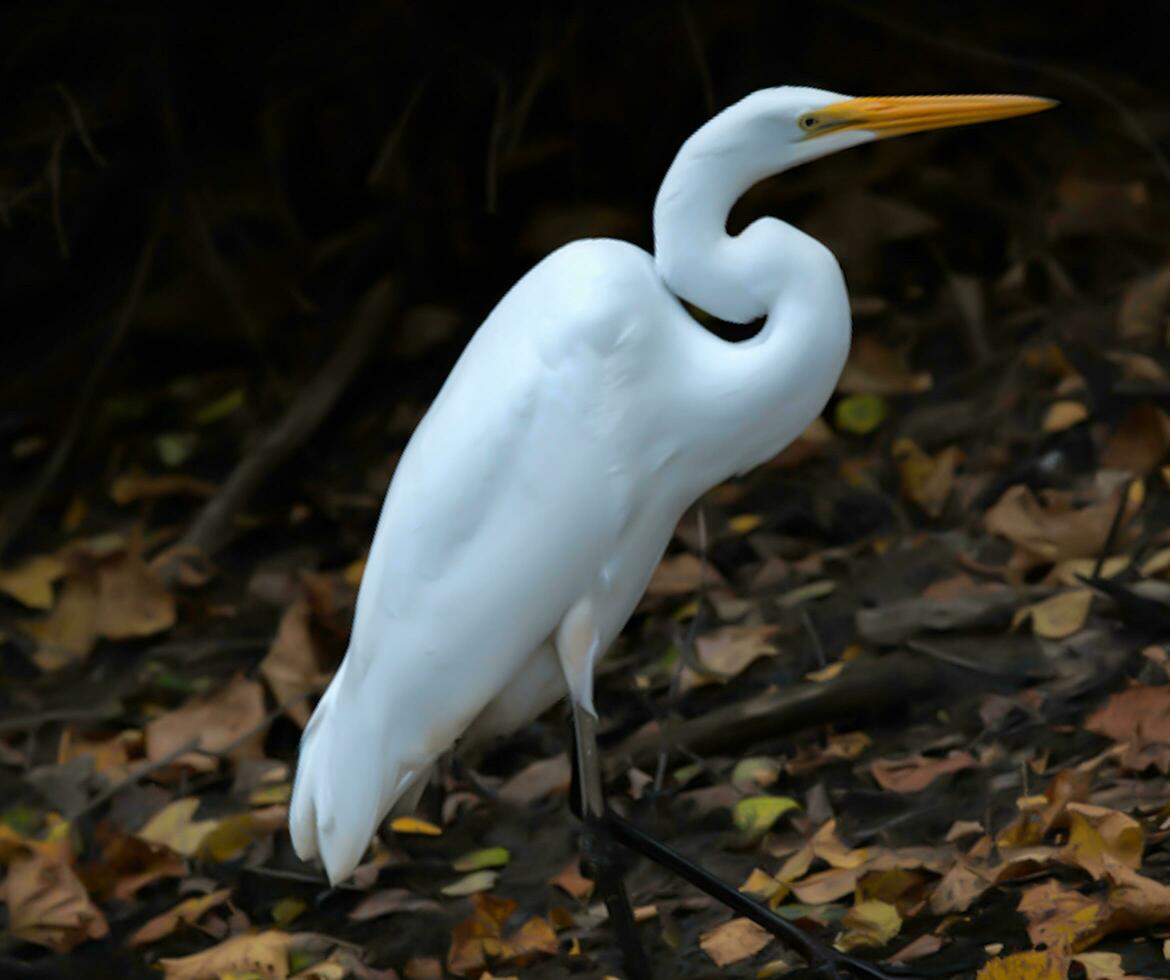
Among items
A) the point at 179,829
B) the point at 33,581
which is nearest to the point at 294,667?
the point at 179,829

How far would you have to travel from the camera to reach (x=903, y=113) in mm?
2336

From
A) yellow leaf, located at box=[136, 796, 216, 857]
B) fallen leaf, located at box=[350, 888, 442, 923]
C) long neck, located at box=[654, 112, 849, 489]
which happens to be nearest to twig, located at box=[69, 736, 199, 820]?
yellow leaf, located at box=[136, 796, 216, 857]

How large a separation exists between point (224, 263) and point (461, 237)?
25.4 inches

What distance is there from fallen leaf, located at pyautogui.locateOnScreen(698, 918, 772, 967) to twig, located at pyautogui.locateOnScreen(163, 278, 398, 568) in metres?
2.14

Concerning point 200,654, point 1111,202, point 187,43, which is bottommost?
point 200,654

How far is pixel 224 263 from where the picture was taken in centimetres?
491

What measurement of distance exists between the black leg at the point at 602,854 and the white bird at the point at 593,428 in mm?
10

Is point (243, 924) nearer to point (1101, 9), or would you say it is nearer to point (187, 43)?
point (187, 43)

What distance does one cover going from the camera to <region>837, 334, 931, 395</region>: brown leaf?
430 centimetres

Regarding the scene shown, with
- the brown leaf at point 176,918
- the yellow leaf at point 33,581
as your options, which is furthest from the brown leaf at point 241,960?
the yellow leaf at point 33,581

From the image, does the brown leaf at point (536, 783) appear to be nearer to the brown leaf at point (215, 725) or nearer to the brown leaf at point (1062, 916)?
the brown leaf at point (215, 725)

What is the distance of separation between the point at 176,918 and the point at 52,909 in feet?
0.67

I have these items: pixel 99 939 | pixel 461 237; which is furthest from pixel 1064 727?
pixel 461 237

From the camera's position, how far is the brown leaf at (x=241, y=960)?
270cm
